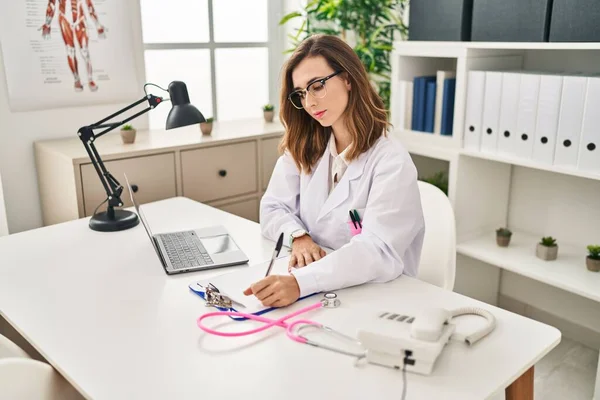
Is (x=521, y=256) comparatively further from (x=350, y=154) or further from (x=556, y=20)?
(x=350, y=154)

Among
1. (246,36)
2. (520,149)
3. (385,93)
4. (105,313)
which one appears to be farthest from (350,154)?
(246,36)

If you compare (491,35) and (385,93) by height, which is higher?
(491,35)

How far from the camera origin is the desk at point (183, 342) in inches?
40.9

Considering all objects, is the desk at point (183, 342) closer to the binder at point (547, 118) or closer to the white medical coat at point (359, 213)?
the white medical coat at point (359, 213)

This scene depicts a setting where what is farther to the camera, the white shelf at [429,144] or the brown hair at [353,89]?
the white shelf at [429,144]

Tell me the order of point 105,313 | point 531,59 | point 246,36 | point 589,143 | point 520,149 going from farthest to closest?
point 246,36
point 531,59
point 520,149
point 589,143
point 105,313

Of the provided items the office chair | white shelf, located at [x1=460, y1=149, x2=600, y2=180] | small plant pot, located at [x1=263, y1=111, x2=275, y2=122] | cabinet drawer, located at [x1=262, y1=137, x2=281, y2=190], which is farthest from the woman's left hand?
small plant pot, located at [x1=263, y1=111, x2=275, y2=122]

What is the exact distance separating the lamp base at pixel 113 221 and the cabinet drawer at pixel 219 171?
0.63m

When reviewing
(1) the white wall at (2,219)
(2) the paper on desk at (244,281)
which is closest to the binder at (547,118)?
(2) the paper on desk at (244,281)

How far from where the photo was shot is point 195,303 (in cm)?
137

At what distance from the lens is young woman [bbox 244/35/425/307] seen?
4.69 ft

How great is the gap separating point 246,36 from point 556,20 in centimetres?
180

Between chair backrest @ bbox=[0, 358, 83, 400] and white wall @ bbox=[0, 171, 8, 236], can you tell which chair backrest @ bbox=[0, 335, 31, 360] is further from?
white wall @ bbox=[0, 171, 8, 236]

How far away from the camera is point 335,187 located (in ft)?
5.70
